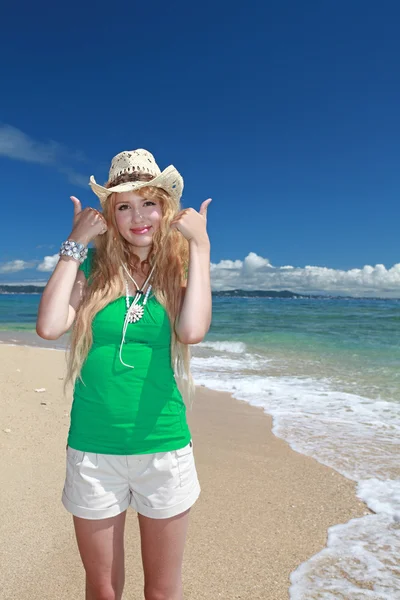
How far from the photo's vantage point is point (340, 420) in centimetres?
707

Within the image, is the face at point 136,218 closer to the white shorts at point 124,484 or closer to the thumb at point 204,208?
the thumb at point 204,208

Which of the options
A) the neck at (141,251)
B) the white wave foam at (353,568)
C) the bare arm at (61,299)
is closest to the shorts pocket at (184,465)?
the bare arm at (61,299)

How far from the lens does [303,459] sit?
546cm

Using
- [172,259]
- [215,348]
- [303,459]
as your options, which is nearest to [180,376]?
[172,259]

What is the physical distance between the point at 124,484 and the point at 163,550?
1.04 feet

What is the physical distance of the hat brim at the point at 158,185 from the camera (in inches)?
87.7

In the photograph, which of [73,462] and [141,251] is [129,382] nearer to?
[73,462]

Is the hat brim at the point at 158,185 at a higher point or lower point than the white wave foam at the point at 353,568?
A: higher

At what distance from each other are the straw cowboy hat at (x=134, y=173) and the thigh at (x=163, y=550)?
4.88 ft

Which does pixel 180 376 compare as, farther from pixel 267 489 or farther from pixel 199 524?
pixel 267 489

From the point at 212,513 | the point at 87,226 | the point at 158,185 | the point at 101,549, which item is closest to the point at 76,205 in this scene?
the point at 87,226

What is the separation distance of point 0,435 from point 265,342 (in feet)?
47.5

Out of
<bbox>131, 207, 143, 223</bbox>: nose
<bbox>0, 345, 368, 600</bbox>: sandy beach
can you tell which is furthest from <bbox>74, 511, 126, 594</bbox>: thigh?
<bbox>131, 207, 143, 223</bbox>: nose

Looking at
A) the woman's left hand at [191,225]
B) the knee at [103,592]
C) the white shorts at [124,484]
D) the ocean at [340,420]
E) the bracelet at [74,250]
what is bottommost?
the ocean at [340,420]
